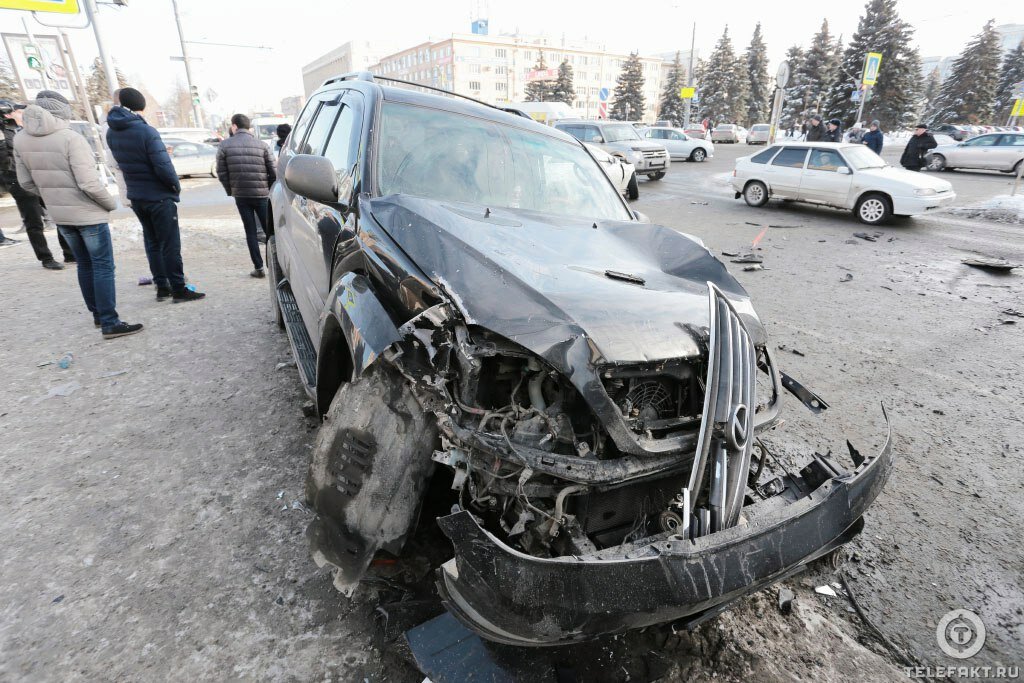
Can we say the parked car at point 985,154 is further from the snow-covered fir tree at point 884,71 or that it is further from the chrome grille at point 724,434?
the snow-covered fir tree at point 884,71

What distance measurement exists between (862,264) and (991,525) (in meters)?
6.43

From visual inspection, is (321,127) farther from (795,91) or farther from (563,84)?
(563,84)

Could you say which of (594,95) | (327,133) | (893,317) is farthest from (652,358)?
(594,95)

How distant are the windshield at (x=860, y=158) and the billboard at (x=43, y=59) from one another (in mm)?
21056

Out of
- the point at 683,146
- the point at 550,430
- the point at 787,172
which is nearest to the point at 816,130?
the point at 787,172

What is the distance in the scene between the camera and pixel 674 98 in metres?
59.5

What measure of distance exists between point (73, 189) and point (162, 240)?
0.99 metres

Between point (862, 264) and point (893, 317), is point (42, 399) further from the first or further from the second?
point (862, 264)

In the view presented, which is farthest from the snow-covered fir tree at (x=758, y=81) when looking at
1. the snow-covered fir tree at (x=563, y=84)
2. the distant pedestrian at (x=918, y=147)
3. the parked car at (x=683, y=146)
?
the distant pedestrian at (x=918, y=147)

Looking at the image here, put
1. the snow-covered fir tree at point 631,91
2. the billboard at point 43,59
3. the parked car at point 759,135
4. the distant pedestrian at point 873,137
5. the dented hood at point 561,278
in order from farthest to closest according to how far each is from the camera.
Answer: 1. the snow-covered fir tree at point 631,91
2. the parked car at point 759,135
3. the billboard at point 43,59
4. the distant pedestrian at point 873,137
5. the dented hood at point 561,278

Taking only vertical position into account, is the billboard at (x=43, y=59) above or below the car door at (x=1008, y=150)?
above

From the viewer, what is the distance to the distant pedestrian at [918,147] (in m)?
13.6

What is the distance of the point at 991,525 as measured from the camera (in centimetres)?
288

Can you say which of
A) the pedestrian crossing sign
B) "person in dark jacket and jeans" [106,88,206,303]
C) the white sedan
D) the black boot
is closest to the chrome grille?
"person in dark jacket and jeans" [106,88,206,303]
